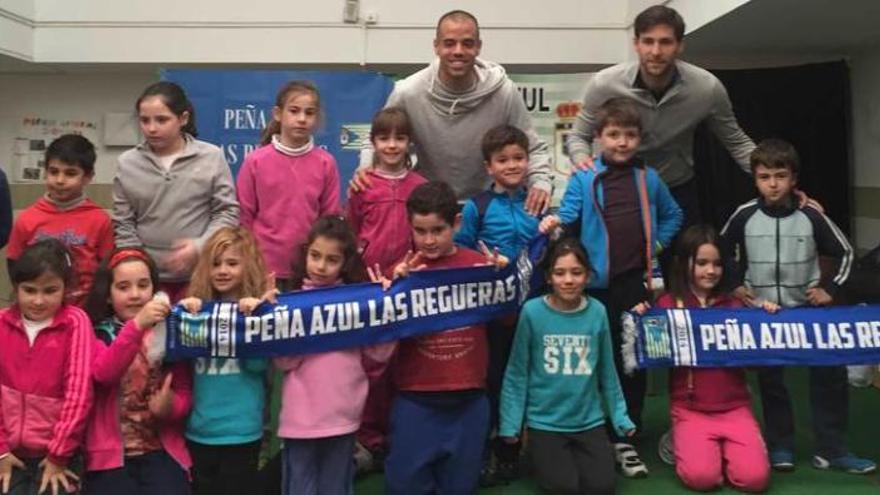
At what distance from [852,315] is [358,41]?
185 inches

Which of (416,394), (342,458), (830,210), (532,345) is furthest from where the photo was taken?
(830,210)

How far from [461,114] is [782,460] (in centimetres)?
212

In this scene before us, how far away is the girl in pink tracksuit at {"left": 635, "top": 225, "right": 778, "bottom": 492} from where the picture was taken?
339 cm

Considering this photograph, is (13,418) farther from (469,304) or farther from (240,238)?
(469,304)

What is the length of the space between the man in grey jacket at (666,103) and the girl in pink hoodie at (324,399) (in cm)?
125

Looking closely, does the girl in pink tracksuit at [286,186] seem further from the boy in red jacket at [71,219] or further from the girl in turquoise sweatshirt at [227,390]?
the boy in red jacket at [71,219]

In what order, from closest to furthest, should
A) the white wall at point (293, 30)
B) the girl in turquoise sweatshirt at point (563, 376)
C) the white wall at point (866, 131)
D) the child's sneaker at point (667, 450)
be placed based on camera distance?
1. the girl in turquoise sweatshirt at point (563, 376)
2. the child's sneaker at point (667, 450)
3. the white wall at point (866, 131)
4. the white wall at point (293, 30)

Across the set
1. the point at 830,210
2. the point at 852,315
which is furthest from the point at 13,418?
the point at 830,210

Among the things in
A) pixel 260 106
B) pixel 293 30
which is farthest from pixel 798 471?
pixel 293 30

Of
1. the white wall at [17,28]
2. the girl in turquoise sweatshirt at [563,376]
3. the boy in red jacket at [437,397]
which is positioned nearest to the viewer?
the boy in red jacket at [437,397]

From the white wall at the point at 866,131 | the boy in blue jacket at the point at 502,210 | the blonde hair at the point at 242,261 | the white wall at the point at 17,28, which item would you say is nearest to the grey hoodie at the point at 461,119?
the boy in blue jacket at the point at 502,210

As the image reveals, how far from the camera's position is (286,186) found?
11.0 ft

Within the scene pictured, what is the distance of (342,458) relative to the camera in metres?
2.91

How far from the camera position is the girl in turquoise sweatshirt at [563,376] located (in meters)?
3.33
